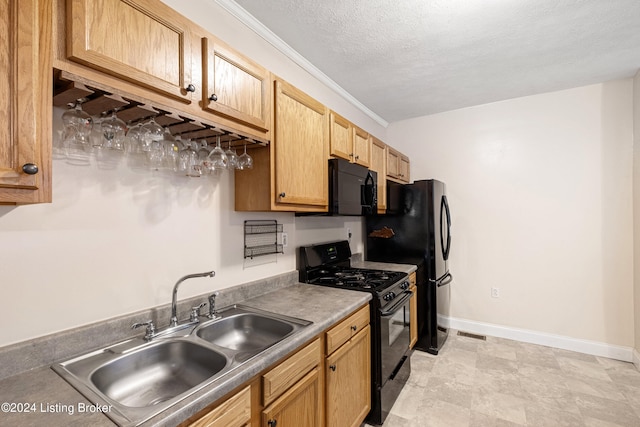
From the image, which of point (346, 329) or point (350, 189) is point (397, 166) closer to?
point (350, 189)

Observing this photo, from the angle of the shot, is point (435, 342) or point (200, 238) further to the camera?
point (435, 342)

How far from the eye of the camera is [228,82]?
138 cm

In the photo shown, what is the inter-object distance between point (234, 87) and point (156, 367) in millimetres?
1300

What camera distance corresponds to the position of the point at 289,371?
1257 millimetres

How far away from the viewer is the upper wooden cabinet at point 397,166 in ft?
10.7

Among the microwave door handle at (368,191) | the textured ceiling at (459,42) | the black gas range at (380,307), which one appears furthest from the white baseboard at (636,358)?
the microwave door handle at (368,191)

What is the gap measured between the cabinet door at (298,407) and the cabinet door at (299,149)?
954 millimetres

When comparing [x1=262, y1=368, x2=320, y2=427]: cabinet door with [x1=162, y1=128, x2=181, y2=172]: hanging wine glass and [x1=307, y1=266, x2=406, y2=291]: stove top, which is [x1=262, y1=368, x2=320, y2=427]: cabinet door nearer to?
[x1=307, y1=266, x2=406, y2=291]: stove top

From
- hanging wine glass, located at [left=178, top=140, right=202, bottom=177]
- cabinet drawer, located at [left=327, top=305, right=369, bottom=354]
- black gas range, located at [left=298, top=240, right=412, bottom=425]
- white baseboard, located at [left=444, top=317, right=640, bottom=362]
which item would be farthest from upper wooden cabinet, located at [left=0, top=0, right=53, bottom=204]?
white baseboard, located at [left=444, top=317, right=640, bottom=362]

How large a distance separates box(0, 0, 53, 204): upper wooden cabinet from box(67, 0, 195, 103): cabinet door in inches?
3.6

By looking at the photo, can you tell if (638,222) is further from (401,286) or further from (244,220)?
(244,220)

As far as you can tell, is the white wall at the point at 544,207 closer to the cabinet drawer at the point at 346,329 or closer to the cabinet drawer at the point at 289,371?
the cabinet drawer at the point at 346,329

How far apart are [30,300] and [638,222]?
4.37 meters

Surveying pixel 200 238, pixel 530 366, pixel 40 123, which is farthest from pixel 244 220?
pixel 530 366
